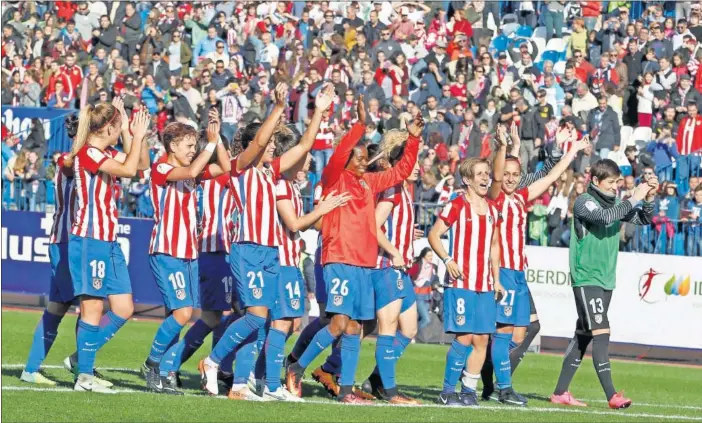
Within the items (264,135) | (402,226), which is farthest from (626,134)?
(264,135)

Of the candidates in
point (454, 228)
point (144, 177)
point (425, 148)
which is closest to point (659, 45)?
point (425, 148)

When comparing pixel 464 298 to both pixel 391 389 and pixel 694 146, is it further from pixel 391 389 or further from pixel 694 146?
pixel 694 146

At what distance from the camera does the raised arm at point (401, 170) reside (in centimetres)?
1222

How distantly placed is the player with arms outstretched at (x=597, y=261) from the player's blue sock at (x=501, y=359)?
23.2 inches

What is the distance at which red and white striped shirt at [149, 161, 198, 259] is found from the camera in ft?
39.9

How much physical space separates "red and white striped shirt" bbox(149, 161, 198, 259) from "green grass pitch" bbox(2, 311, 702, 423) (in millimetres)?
1275

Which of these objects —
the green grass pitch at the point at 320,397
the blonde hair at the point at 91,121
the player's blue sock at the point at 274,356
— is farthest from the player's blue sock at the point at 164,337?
the blonde hair at the point at 91,121

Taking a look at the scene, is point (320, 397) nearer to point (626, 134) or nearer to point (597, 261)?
point (597, 261)

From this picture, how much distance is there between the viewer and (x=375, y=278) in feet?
40.1

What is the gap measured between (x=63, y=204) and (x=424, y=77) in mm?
14960

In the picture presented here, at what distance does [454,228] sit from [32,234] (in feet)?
39.6

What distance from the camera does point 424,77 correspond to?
1037 inches

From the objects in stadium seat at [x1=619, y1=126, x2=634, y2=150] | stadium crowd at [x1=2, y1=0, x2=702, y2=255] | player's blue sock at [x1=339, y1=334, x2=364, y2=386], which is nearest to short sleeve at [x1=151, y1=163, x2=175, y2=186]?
player's blue sock at [x1=339, y1=334, x2=364, y2=386]

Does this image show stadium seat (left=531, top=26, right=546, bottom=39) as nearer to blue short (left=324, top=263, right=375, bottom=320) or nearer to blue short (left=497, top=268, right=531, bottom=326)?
blue short (left=497, top=268, right=531, bottom=326)
